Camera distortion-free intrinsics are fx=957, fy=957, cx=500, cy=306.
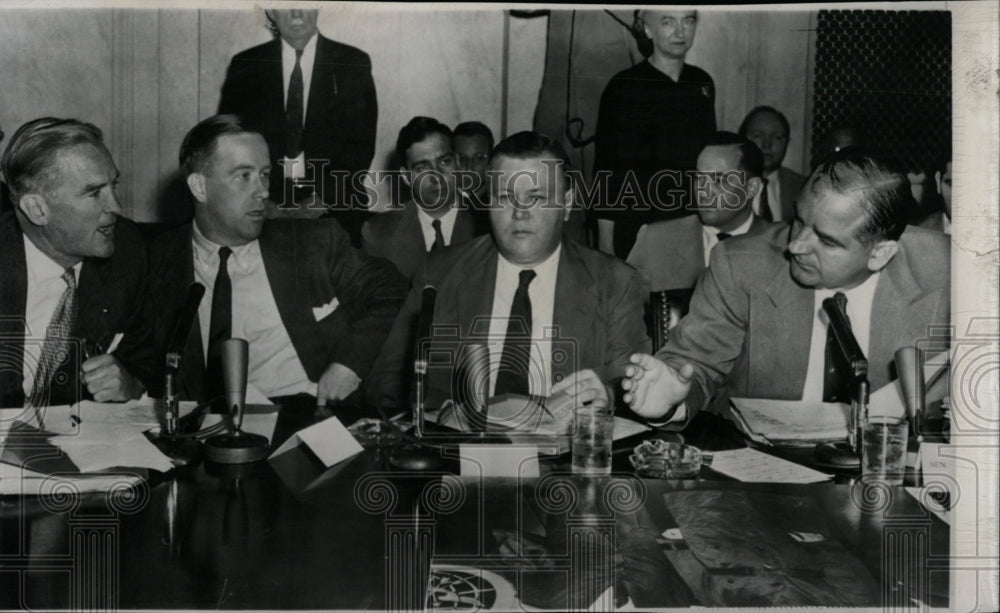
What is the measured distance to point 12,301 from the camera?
101 inches

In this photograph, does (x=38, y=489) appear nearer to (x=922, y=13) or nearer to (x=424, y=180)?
(x=424, y=180)

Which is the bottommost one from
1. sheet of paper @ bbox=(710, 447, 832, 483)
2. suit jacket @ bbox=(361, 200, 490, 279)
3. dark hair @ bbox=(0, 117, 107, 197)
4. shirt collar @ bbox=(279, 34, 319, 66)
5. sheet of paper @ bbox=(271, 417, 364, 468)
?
sheet of paper @ bbox=(710, 447, 832, 483)

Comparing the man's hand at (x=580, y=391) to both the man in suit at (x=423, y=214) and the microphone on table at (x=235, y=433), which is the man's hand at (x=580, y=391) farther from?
the microphone on table at (x=235, y=433)

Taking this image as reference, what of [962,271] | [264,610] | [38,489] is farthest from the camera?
[962,271]

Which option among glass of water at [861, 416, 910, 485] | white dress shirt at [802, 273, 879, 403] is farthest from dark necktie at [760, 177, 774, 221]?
glass of water at [861, 416, 910, 485]

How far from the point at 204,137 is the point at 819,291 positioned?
5.68ft

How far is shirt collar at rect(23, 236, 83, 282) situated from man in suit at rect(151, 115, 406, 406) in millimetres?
262

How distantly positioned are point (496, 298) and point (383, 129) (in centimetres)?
56

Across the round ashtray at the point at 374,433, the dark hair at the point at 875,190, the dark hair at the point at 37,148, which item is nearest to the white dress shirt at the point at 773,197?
the dark hair at the point at 875,190

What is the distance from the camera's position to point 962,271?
8.07 ft

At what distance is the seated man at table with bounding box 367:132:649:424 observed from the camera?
2617 mm

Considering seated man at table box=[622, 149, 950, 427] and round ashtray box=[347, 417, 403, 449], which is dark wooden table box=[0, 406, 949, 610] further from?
seated man at table box=[622, 149, 950, 427]

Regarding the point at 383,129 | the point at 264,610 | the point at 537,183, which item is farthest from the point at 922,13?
the point at 264,610

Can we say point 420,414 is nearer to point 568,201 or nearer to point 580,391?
point 580,391
